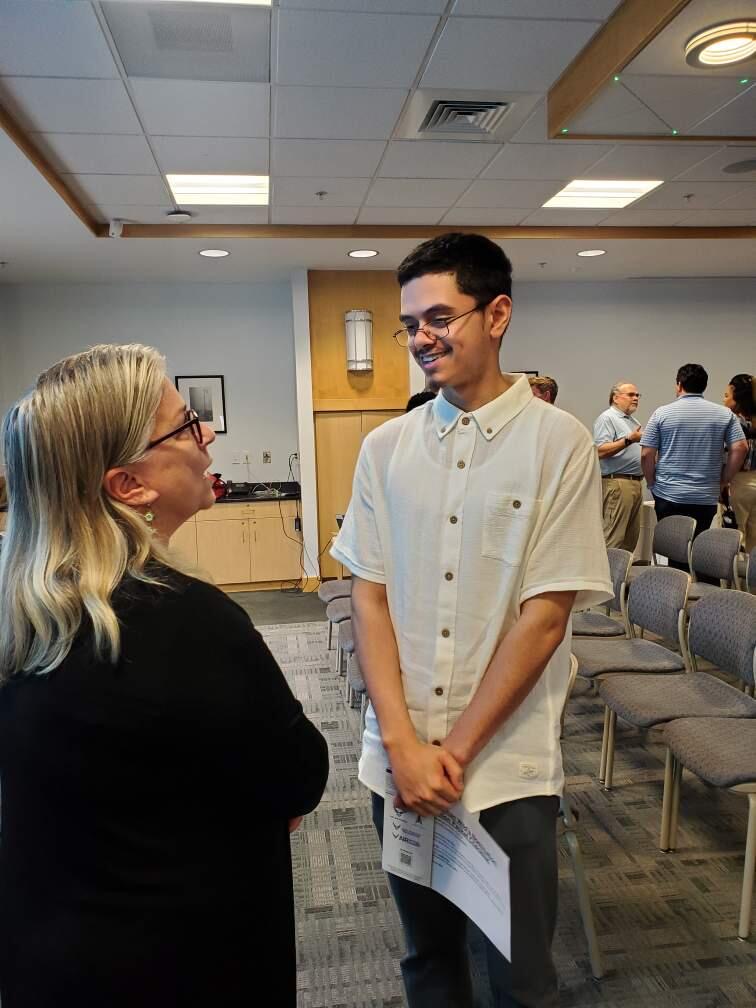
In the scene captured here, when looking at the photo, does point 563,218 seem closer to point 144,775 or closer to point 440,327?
point 440,327

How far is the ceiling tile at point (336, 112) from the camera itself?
3102 millimetres

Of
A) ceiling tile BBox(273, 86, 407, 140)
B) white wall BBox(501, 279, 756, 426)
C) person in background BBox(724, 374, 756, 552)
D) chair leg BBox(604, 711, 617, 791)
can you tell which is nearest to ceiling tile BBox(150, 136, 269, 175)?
ceiling tile BBox(273, 86, 407, 140)

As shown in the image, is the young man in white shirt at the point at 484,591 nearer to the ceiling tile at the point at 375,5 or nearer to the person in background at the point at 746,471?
the ceiling tile at the point at 375,5

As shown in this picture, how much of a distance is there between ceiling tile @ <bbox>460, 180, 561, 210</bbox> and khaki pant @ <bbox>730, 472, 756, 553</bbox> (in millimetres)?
2292

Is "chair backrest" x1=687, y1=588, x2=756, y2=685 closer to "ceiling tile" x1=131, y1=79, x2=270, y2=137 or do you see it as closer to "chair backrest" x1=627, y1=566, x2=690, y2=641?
"chair backrest" x1=627, y1=566, x2=690, y2=641

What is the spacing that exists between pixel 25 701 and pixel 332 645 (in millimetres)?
4029

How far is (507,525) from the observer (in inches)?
47.4

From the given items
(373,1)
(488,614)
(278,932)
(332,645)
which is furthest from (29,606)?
(332,645)

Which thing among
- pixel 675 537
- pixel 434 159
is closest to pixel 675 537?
pixel 675 537

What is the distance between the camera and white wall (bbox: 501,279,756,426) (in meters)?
7.18

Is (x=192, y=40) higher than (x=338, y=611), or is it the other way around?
(x=192, y=40)

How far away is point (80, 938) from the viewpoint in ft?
2.67

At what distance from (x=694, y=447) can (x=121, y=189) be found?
4.03 meters

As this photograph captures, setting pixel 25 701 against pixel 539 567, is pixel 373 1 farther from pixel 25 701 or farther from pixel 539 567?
pixel 25 701
